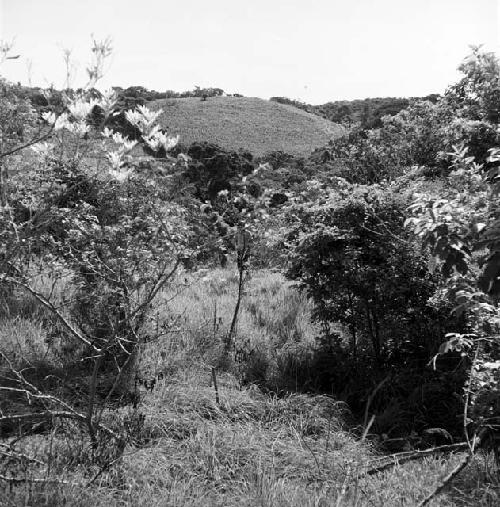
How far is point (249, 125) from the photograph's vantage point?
5838 cm

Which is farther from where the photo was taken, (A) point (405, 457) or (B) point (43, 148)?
(A) point (405, 457)

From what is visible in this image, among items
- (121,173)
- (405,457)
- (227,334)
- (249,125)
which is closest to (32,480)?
(121,173)

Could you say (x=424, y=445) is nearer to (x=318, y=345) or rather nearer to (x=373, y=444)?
(x=373, y=444)

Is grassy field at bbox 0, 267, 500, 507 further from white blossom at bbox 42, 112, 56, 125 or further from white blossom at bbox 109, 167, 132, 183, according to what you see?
white blossom at bbox 42, 112, 56, 125

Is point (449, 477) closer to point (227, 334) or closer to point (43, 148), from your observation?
point (43, 148)

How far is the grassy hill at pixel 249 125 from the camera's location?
173 ft

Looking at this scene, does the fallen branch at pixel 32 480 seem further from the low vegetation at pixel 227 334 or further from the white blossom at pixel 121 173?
the white blossom at pixel 121 173

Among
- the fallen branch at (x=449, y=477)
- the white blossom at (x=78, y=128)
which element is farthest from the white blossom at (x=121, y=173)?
the fallen branch at (x=449, y=477)

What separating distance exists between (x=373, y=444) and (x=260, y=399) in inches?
37.4

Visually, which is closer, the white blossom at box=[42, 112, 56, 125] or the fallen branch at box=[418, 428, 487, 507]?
the white blossom at box=[42, 112, 56, 125]

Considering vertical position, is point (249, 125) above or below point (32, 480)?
above

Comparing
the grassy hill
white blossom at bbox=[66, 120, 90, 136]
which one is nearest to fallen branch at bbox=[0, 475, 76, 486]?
white blossom at bbox=[66, 120, 90, 136]

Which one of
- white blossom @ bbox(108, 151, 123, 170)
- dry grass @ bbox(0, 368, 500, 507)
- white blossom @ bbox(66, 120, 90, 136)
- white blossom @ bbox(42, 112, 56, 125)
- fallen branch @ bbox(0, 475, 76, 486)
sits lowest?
dry grass @ bbox(0, 368, 500, 507)

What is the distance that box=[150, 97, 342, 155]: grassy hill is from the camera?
52750mm
